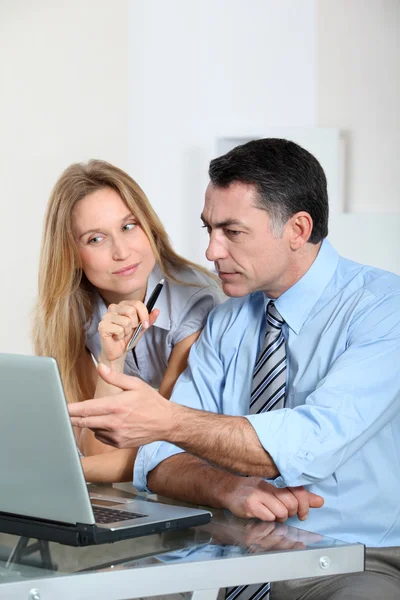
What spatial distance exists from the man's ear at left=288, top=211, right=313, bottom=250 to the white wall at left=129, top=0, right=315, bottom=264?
296 centimetres

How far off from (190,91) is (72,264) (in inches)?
110

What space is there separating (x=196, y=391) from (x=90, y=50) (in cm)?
332

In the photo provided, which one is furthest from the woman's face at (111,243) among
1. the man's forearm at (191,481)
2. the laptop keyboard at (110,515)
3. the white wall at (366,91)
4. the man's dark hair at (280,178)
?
the white wall at (366,91)

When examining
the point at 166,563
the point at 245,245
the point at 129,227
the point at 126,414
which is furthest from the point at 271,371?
the point at 166,563

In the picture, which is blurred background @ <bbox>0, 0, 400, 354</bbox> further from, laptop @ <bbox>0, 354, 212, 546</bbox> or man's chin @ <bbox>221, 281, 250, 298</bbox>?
laptop @ <bbox>0, 354, 212, 546</bbox>

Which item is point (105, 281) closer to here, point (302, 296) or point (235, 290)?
point (235, 290)

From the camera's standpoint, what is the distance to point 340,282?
80.7 inches

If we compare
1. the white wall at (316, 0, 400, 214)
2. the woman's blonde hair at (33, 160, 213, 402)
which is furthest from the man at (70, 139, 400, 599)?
the white wall at (316, 0, 400, 214)

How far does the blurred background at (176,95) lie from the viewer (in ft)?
16.2

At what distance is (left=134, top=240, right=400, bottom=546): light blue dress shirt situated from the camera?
5.54 feet

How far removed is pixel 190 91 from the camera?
5.08 meters

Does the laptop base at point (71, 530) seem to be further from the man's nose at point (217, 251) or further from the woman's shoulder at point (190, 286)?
the woman's shoulder at point (190, 286)

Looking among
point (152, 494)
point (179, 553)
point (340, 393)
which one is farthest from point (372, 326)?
point (179, 553)

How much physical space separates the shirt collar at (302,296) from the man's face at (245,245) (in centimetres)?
3
